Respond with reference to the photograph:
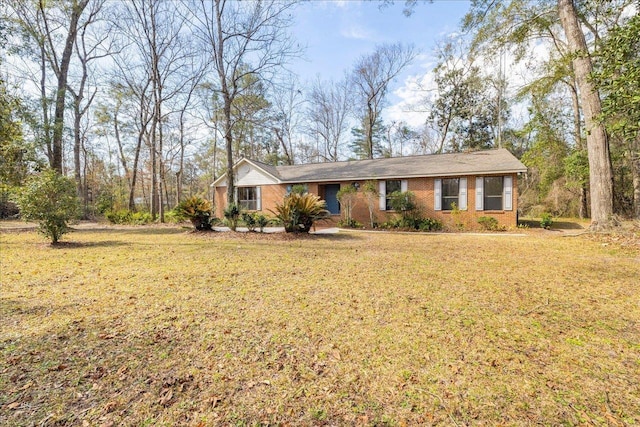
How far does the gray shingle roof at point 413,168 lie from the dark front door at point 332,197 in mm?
733

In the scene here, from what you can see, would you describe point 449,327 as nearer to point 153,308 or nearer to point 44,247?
point 153,308

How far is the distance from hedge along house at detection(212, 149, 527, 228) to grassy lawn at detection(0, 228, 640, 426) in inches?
294

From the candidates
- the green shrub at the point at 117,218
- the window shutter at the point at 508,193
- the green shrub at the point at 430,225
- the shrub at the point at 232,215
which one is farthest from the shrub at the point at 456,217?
Answer: the green shrub at the point at 117,218

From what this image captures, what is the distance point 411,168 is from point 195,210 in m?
10.2

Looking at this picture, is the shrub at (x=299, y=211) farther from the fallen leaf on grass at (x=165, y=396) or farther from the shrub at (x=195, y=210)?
the fallen leaf on grass at (x=165, y=396)

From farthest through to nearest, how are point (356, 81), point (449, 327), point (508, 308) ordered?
1. point (356, 81)
2. point (508, 308)
3. point (449, 327)

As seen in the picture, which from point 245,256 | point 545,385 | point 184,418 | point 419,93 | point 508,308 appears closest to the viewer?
point 184,418

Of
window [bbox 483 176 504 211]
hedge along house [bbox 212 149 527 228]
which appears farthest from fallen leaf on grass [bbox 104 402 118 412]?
window [bbox 483 176 504 211]

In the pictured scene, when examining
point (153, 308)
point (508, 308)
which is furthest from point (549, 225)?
point (153, 308)

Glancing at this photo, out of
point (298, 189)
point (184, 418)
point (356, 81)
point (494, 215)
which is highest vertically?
point (356, 81)

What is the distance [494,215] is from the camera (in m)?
11.9

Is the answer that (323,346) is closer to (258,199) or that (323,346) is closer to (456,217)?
(456,217)

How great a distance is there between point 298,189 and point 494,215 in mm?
9429

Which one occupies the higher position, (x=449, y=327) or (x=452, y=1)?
(x=452, y=1)
